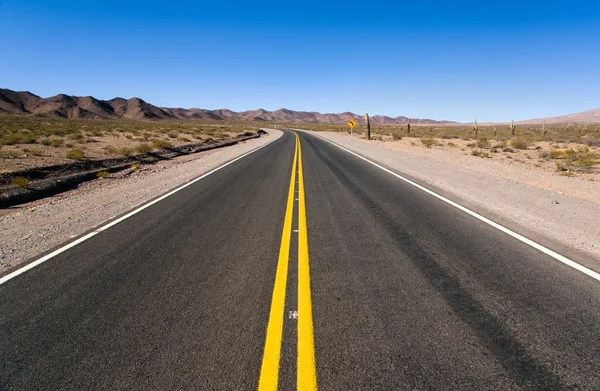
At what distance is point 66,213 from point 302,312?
7.36 metres

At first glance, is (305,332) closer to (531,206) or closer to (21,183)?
(531,206)

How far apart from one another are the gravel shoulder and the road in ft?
2.84

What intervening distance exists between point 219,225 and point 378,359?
4530mm

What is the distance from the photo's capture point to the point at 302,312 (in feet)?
11.3

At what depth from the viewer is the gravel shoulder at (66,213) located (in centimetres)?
585

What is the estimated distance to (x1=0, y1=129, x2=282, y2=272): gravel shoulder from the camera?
230 inches

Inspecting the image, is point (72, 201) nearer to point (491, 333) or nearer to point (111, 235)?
point (111, 235)

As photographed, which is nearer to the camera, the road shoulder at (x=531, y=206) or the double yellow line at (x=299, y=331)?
the double yellow line at (x=299, y=331)

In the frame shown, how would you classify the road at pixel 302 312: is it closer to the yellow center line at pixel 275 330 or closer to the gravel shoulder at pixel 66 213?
the yellow center line at pixel 275 330

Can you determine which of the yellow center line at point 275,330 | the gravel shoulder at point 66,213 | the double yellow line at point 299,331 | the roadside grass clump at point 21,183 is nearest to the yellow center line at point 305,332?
the double yellow line at point 299,331

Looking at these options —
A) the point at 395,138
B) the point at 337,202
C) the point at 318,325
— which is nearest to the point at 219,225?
the point at 337,202

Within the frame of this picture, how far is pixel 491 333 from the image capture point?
3100mm

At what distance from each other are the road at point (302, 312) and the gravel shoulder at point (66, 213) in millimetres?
867

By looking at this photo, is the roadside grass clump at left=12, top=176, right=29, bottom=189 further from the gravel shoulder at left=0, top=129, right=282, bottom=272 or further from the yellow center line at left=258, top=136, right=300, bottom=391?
the yellow center line at left=258, top=136, right=300, bottom=391
